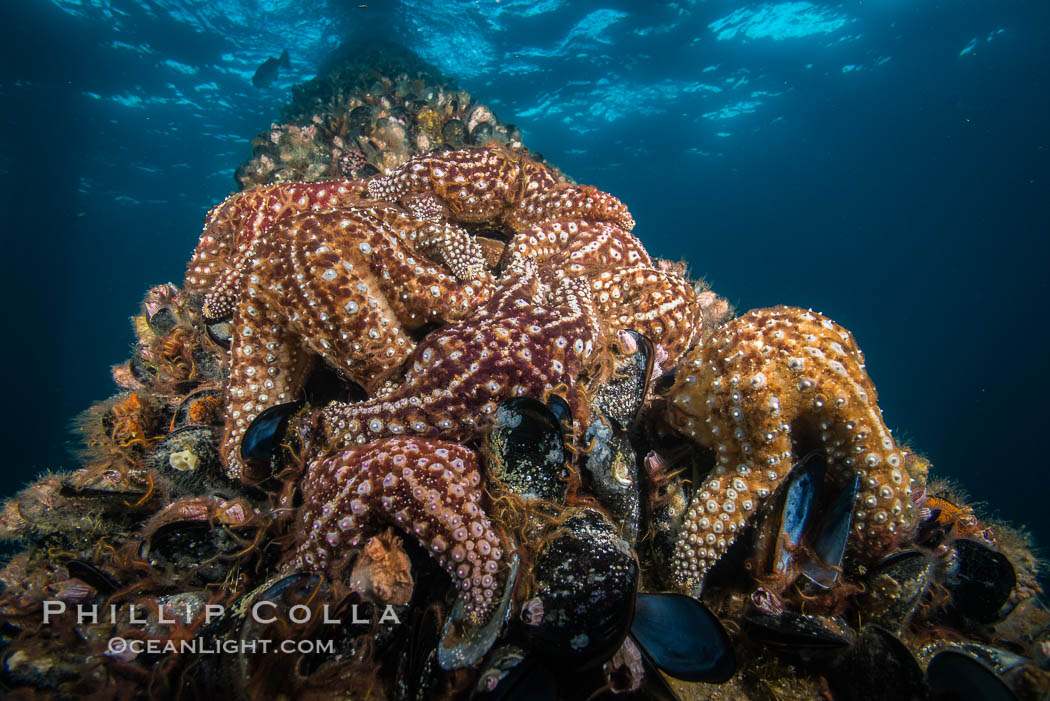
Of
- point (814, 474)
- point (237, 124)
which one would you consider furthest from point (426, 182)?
point (237, 124)

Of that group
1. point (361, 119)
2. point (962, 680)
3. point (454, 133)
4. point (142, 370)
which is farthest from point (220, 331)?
point (361, 119)

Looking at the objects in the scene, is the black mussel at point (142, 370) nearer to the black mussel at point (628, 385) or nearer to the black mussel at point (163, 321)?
the black mussel at point (163, 321)

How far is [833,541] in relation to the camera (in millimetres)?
2613

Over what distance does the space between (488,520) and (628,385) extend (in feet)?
5.38

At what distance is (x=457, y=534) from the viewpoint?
2322 mm

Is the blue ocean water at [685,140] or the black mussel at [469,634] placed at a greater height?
the blue ocean water at [685,140]

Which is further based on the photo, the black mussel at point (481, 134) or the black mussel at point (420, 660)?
the black mussel at point (481, 134)

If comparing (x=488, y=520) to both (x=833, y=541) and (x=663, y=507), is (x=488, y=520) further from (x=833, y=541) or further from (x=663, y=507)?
(x=833, y=541)

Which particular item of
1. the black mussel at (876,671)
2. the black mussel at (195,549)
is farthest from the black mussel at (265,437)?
the black mussel at (876,671)

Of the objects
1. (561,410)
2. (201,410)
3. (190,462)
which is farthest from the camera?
(201,410)

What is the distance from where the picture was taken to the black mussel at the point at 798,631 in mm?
2311

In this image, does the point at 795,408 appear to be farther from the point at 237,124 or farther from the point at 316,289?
the point at 237,124

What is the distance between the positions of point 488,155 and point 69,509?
5.06 metres

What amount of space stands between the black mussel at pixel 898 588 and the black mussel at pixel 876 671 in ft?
0.89
